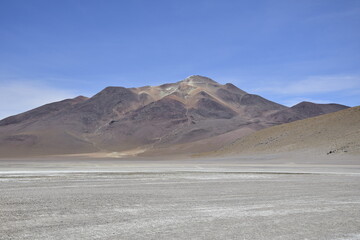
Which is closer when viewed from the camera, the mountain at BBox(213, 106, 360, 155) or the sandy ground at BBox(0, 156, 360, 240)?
the sandy ground at BBox(0, 156, 360, 240)

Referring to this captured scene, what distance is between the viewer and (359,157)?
48.5 metres

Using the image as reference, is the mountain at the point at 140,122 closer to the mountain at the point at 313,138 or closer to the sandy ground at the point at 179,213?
the mountain at the point at 313,138

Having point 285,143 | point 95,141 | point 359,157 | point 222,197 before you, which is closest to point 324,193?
point 222,197

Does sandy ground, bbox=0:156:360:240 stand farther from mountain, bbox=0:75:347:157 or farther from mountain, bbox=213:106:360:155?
mountain, bbox=0:75:347:157

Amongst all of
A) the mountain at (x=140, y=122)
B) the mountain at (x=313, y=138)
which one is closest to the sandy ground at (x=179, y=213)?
the mountain at (x=313, y=138)

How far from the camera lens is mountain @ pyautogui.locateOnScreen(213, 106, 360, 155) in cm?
5609

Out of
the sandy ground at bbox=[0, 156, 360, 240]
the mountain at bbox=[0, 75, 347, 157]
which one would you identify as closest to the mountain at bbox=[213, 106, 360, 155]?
the mountain at bbox=[0, 75, 347, 157]

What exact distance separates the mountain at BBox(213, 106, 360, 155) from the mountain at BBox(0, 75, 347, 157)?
100 feet

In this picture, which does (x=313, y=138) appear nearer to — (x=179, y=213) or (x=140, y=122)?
(x=179, y=213)

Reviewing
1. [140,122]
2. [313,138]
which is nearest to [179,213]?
[313,138]

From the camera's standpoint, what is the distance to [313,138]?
63.8 metres

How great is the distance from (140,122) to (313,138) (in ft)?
313

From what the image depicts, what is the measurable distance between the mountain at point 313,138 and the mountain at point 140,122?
30567 mm

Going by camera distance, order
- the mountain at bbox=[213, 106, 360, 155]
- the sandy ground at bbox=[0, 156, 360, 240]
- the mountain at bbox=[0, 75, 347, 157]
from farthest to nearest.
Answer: the mountain at bbox=[0, 75, 347, 157] < the mountain at bbox=[213, 106, 360, 155] < the sandy ground at bbox=[0, 156, 360, 240]
